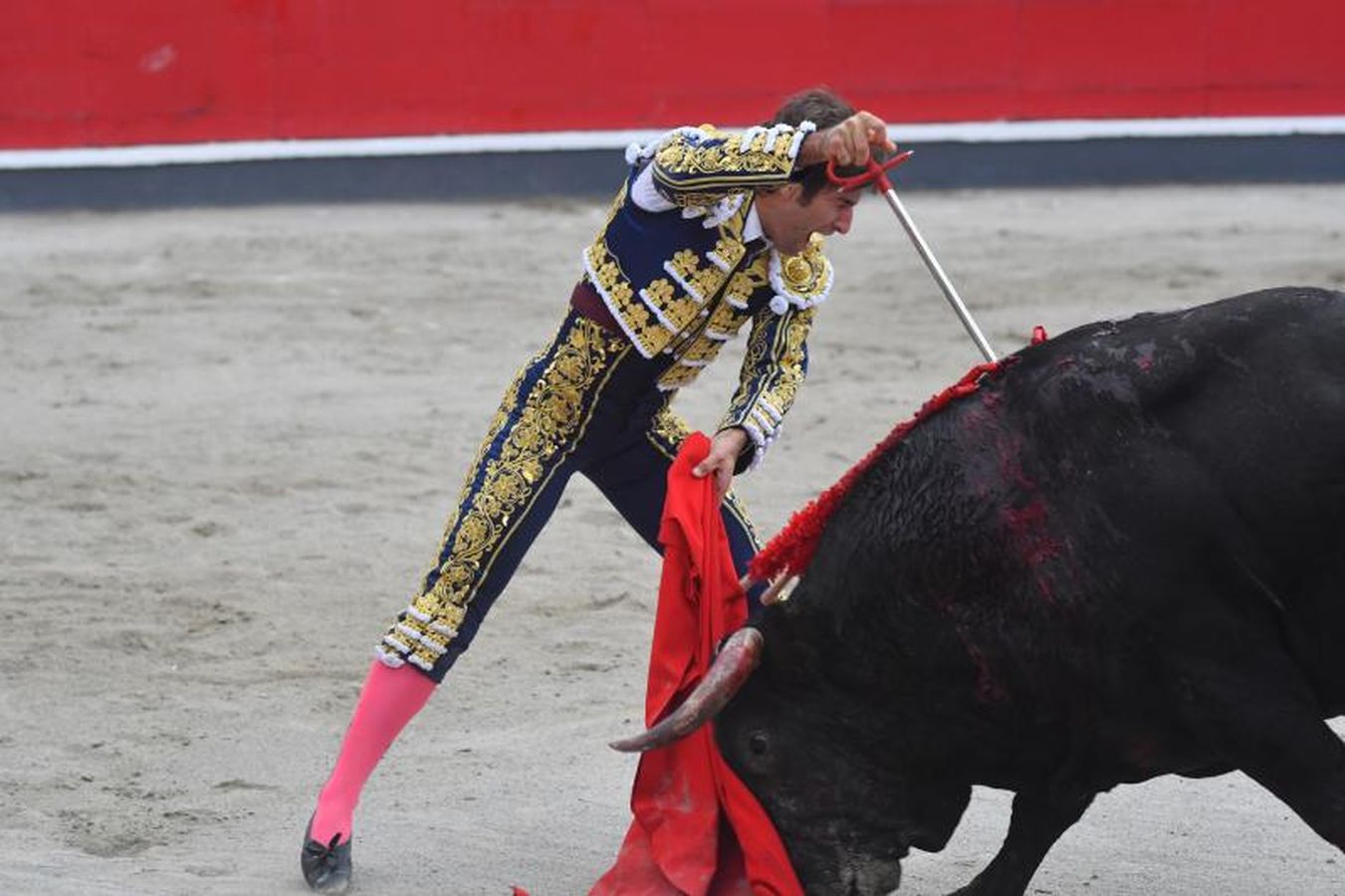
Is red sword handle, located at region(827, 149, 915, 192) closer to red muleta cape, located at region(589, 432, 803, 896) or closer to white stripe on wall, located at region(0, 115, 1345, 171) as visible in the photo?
red muleta cape, located at region(589, 432, 803, 896)

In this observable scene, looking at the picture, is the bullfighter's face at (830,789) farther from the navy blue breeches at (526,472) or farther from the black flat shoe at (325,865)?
the black flat shoe at (325,865)

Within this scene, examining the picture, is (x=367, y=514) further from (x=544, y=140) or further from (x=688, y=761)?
(x=544, y=140)

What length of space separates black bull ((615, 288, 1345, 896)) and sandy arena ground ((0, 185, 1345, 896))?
450 mm

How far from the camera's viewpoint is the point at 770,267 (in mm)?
3027

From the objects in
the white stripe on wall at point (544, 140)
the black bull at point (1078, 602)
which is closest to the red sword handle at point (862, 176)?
the black bull at point (1078, 602)

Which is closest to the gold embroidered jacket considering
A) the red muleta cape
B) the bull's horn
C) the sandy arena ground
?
the red muleta cape

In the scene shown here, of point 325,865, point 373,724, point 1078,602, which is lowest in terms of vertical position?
point 325,865

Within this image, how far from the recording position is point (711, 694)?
2.65 meters

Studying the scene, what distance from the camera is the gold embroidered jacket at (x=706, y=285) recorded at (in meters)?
2.98

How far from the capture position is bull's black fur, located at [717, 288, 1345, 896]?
2479mm

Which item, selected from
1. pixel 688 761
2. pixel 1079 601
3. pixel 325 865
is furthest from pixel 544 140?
pixel 1079 601

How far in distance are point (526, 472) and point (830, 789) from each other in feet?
2.09

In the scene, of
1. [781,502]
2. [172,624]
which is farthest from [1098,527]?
[781,502]

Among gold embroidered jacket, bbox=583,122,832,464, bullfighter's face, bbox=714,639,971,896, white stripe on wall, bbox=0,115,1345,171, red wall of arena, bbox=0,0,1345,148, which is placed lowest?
white stripe on wall, bbox=0,115,1345,171
